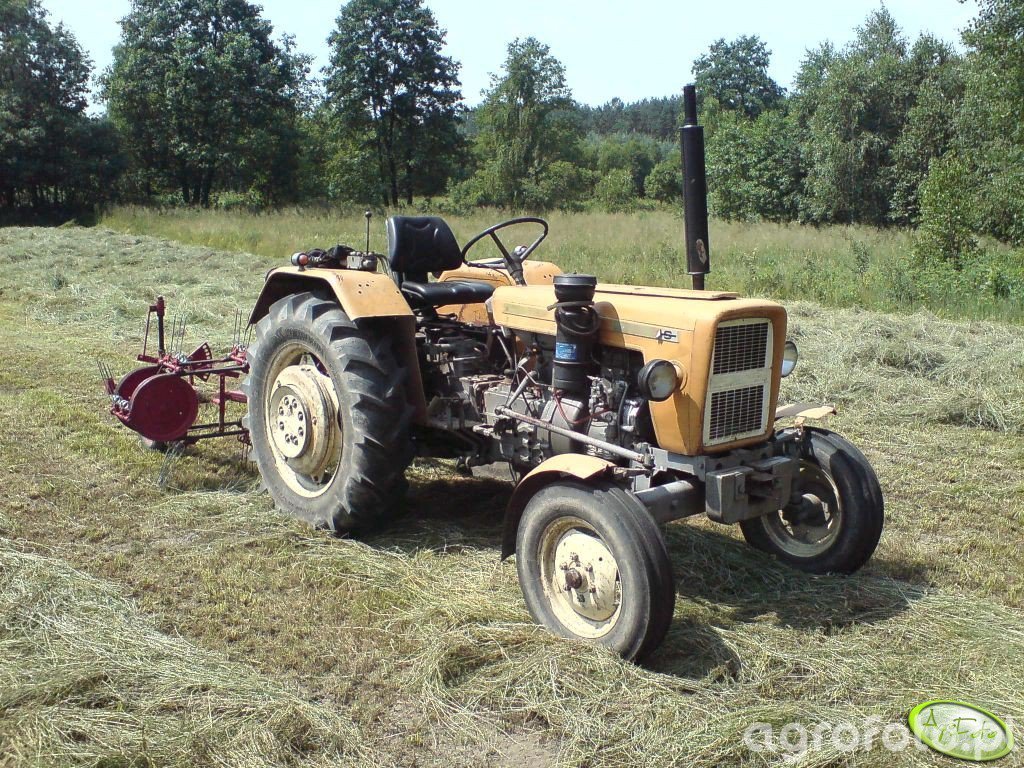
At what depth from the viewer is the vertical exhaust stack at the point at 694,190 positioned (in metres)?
3.63

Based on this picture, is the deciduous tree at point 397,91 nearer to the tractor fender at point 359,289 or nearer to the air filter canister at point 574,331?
the tractor fender at point 359,289

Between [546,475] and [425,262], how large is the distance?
70.5 inches

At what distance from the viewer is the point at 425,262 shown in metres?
4.75

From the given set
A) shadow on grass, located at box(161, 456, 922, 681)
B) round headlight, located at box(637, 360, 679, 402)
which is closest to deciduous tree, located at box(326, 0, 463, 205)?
shadow on grass, located at box(161, 456, 922, 681)

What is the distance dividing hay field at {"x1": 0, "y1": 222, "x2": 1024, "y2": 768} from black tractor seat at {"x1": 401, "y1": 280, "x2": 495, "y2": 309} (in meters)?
1.08

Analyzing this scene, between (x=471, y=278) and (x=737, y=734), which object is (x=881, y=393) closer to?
(x=471, y=278)

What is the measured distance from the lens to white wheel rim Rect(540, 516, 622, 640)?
315 centimetres

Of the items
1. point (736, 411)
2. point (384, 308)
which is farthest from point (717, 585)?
point (384, 308)

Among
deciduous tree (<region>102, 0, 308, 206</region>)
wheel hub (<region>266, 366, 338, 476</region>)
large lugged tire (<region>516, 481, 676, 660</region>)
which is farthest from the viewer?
deciduous tree (<region>102, 0, 308, 206</region>)

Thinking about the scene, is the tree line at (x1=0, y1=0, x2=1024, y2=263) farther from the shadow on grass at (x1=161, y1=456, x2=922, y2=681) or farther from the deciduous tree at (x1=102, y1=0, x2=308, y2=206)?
the shadow on grass at (x1=161, y1=456, x2=922, y2=681)

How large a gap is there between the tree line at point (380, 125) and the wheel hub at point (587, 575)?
23.4m

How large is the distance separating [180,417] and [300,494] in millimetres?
1053

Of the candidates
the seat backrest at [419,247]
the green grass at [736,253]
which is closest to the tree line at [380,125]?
the green grass at [736,253]

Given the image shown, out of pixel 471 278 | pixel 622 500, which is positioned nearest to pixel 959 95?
pixel 471 278
